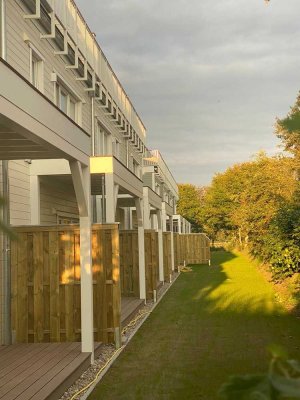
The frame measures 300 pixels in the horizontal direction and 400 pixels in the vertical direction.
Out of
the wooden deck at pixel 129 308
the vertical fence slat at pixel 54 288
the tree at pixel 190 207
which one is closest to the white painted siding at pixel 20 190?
the vertical fence slat at pixel 54 288

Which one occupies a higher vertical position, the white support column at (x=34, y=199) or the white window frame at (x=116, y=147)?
the white window frame at (x=116, y=147)

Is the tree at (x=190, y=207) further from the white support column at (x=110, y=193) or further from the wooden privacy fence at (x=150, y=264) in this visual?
the white support column at (x=110, y=193)

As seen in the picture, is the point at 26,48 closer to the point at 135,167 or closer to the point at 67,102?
the point at 67,102

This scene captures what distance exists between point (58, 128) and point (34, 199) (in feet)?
14.2

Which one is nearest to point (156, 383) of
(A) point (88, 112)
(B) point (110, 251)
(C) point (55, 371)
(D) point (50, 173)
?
(C) point (55, 371)

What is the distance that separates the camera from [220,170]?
54.8 metres

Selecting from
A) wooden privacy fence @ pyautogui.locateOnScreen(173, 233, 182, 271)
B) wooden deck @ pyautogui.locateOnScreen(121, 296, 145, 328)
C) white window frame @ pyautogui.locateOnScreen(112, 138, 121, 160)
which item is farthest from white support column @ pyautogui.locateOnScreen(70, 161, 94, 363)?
wooden privacy fence @ pyautogui.locateOnScreen(173, 233, 182, 271)

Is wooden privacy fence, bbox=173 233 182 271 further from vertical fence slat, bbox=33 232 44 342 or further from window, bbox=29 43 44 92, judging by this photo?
vertical fence slat, bbox=33 232 44 342

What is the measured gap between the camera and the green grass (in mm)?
6055

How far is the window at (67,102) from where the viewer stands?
1105 cm

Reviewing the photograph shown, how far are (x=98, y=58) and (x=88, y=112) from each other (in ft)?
5.58

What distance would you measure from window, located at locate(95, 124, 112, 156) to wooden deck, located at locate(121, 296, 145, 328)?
4.38 meters

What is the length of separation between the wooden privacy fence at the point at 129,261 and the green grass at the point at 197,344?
3.14 ft

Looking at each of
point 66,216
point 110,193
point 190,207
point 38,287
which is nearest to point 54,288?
point 38,287
